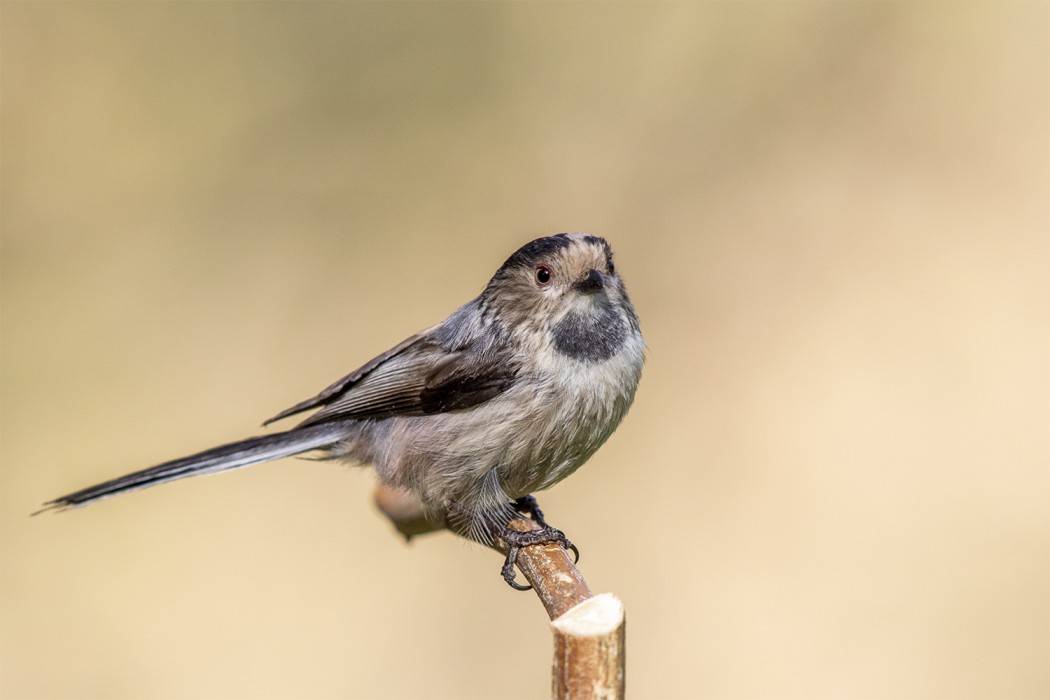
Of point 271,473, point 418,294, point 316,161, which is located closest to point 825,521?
point 418,294

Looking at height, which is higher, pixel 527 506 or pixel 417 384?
pixel 417 384

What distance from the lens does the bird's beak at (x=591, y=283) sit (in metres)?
2.64

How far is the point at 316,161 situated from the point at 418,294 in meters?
0.86

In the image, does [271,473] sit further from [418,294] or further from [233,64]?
[233,64]

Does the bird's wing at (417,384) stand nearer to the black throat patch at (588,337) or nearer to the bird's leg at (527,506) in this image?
the black throat patch at (588,337)

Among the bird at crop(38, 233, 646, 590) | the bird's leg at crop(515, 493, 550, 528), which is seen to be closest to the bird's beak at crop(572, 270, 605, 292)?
the bird at crop(38, 233, 646, 590)

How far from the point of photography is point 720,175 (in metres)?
5.10

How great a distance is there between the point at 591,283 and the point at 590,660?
1.25m

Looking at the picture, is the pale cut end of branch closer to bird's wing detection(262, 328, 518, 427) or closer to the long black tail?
bird's wing detection(262, 328, 518, 427)

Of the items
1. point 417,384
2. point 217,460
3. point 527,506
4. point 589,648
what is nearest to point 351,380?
point 417,384

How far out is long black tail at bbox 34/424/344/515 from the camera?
270cm

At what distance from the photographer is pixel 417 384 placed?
117 inches

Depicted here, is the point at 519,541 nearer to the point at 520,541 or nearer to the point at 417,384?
the point at 520,541

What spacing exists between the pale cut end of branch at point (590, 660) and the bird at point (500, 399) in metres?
1.03
